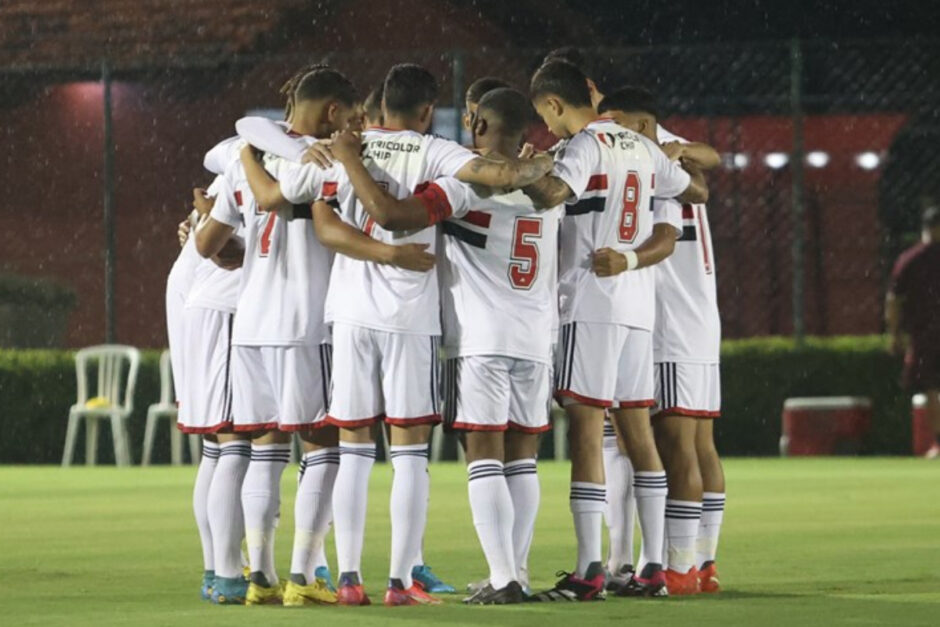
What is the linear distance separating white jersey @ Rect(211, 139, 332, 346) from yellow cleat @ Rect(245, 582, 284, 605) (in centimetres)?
93

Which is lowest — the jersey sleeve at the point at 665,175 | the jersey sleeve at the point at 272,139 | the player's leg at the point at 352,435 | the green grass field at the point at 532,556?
the green grass field at the point at 532,556

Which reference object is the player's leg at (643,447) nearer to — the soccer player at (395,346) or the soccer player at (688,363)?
the soccer player at (688,363)

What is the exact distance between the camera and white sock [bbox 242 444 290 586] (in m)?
8.69

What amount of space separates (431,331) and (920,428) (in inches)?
496

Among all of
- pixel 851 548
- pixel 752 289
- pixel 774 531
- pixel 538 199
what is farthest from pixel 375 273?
pixel 752 289

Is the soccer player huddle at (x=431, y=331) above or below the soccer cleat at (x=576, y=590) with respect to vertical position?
above

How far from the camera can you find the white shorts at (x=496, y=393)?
849 cm

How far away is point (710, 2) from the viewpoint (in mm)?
36656

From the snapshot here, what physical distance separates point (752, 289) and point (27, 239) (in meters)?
9.33

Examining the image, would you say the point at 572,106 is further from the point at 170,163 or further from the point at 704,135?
the point at 170,163

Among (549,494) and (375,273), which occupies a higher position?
(375,273)

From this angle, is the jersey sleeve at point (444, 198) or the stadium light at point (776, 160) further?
the stadium light at point (776, 160)

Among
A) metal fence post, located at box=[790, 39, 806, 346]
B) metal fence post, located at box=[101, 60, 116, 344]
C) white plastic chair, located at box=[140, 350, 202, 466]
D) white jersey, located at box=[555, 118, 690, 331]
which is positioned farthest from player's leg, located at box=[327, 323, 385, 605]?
metal fence post, located at box=[101, 60, 116, 344]

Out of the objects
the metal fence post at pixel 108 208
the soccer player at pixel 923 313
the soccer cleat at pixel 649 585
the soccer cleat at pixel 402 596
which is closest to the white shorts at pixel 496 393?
the soccer cleat at pixel 402 596
